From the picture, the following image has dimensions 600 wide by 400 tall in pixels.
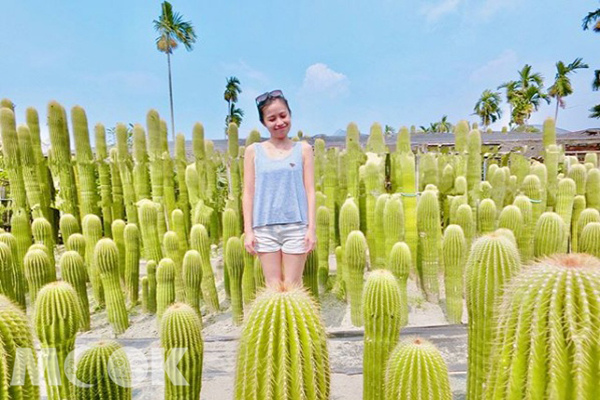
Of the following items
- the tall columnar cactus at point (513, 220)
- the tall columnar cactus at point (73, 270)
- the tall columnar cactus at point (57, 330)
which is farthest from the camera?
the tall columnar cactus at point (513, 220)

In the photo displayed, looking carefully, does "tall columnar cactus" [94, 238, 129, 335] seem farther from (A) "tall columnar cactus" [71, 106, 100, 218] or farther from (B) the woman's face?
(B) the woman's face

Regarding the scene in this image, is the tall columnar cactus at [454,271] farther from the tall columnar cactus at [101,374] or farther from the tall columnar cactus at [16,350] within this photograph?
the tall columnar cactus at [16,350]

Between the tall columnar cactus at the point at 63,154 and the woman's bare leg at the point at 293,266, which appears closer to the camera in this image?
the woman's bare leg at the point at 293,266

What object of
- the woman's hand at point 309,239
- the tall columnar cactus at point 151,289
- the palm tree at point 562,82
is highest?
the palm tree at point 562,82

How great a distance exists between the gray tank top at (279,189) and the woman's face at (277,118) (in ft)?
0.41

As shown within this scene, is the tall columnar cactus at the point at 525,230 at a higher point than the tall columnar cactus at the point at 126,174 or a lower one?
lower

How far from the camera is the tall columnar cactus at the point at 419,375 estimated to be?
1388 millimetres

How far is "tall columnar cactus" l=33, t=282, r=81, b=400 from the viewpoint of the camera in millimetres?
1727

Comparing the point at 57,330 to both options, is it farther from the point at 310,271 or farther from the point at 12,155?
the point at 12,155

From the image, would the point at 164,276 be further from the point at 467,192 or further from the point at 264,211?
the point at 467,192

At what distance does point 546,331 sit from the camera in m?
0.90

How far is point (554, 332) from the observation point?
88 cm

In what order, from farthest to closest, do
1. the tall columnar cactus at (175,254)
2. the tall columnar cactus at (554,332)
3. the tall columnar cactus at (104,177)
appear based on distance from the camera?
the tall columnar cactus at (104,177), the tall columnar cactus at (175,254), the tall columnar cactus at (554,332)

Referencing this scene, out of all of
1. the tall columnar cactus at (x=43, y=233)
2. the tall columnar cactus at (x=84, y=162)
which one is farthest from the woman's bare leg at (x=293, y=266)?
the tall columnar cactus at (x=84, y=162)
